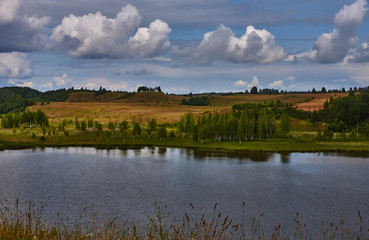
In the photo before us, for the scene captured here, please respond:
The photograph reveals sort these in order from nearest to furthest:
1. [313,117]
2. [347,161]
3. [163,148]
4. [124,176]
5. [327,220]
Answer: [327,220] → [124,176] → [347,161] → [163,148] → [313,117]

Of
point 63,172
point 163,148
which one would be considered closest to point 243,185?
point 63,172

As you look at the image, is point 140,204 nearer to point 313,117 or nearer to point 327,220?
point 327,220

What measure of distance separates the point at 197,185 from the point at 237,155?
145 feet

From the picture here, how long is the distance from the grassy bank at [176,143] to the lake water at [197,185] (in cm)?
1600

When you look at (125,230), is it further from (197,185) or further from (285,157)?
(285,157)

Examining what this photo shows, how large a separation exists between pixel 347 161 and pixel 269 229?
62837mm

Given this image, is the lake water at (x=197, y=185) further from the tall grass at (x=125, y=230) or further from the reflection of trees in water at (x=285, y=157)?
the tall grass at (x=125, y=230)

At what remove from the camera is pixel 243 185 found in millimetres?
61062

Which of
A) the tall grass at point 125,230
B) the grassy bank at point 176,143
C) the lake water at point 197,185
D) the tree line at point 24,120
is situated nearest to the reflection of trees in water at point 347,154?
the lake water at point 197,185

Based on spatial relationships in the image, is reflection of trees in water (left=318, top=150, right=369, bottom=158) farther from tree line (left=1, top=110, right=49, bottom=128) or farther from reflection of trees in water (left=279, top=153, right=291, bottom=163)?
tree line (left=1, top=110, right=49, bottom=128)

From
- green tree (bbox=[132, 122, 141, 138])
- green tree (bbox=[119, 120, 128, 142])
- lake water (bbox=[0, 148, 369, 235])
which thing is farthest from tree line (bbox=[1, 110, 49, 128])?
lake water (bbox=[0, 148, 369, 235])

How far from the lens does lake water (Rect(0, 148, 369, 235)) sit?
4447cm

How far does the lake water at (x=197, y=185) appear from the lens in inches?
1751

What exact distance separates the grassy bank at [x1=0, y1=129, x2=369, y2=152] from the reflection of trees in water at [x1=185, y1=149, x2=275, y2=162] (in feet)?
20.0
